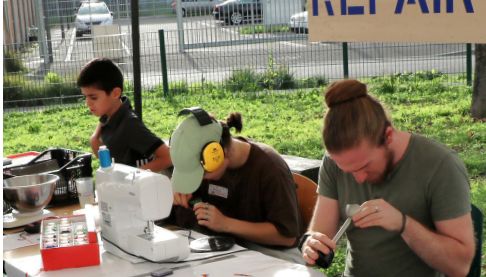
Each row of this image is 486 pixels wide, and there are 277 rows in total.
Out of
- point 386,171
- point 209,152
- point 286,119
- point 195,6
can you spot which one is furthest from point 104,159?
point 195,6

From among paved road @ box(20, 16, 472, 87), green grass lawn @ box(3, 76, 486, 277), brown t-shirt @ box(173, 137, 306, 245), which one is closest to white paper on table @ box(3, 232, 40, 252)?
brown t-shirt @ box(173, 137, 306, 245)

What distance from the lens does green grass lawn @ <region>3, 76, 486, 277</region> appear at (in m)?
6.07

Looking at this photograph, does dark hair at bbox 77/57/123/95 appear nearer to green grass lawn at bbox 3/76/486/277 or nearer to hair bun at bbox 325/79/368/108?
hair bun at bbox 325/79/368/108

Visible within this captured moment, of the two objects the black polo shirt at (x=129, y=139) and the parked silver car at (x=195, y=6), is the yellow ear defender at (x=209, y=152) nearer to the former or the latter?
the black polo shirt at (x=129, y=139)

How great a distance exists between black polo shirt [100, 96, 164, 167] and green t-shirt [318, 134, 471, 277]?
1.40 metres

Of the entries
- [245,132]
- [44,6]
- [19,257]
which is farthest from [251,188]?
[44,6]

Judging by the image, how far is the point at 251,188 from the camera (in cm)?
272

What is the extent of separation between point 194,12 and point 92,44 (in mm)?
4564

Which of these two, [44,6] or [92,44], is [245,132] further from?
[44,6]

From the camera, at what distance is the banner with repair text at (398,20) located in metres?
1.63

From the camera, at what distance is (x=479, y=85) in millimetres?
6469

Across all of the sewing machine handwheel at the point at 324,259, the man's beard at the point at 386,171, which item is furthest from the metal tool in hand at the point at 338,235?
the man's beard at the point at 386,171

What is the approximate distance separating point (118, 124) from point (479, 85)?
4323 mm

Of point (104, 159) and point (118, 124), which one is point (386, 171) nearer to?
point (104, 159)
